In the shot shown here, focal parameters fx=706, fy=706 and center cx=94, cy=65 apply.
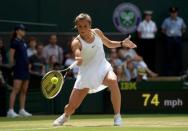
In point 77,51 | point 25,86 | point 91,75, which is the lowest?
point 25,86

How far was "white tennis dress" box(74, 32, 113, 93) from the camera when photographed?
12.3 meters

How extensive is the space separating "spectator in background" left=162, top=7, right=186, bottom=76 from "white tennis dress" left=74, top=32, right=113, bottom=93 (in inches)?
367

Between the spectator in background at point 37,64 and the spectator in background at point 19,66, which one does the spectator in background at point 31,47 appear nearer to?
the spectator in background at point 37,64

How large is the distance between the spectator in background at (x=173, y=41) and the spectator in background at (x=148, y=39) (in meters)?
0.43

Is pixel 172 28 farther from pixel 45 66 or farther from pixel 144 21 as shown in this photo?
pixel 45 66

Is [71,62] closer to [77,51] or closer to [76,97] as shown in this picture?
[76,97]

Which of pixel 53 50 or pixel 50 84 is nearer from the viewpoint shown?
pixel 50 84

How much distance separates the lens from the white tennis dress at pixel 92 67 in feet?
40.2

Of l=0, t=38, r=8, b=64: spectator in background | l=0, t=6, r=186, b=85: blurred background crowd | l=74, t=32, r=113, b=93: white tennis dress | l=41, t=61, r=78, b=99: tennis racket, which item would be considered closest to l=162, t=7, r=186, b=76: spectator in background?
l=0, t=6, r=186, b=85: blurred background crowd

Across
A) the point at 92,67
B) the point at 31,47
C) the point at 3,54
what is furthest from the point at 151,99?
the point at 92,67

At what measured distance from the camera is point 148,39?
22.0 m

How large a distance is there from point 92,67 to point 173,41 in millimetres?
9796

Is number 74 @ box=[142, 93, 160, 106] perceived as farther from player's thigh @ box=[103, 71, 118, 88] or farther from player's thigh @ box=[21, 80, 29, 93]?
player's thigh @ box=[103, 71, 118, 88]

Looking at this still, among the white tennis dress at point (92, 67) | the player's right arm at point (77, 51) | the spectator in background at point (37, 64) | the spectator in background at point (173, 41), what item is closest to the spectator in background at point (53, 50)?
the spectator in background at point (37, 64)
